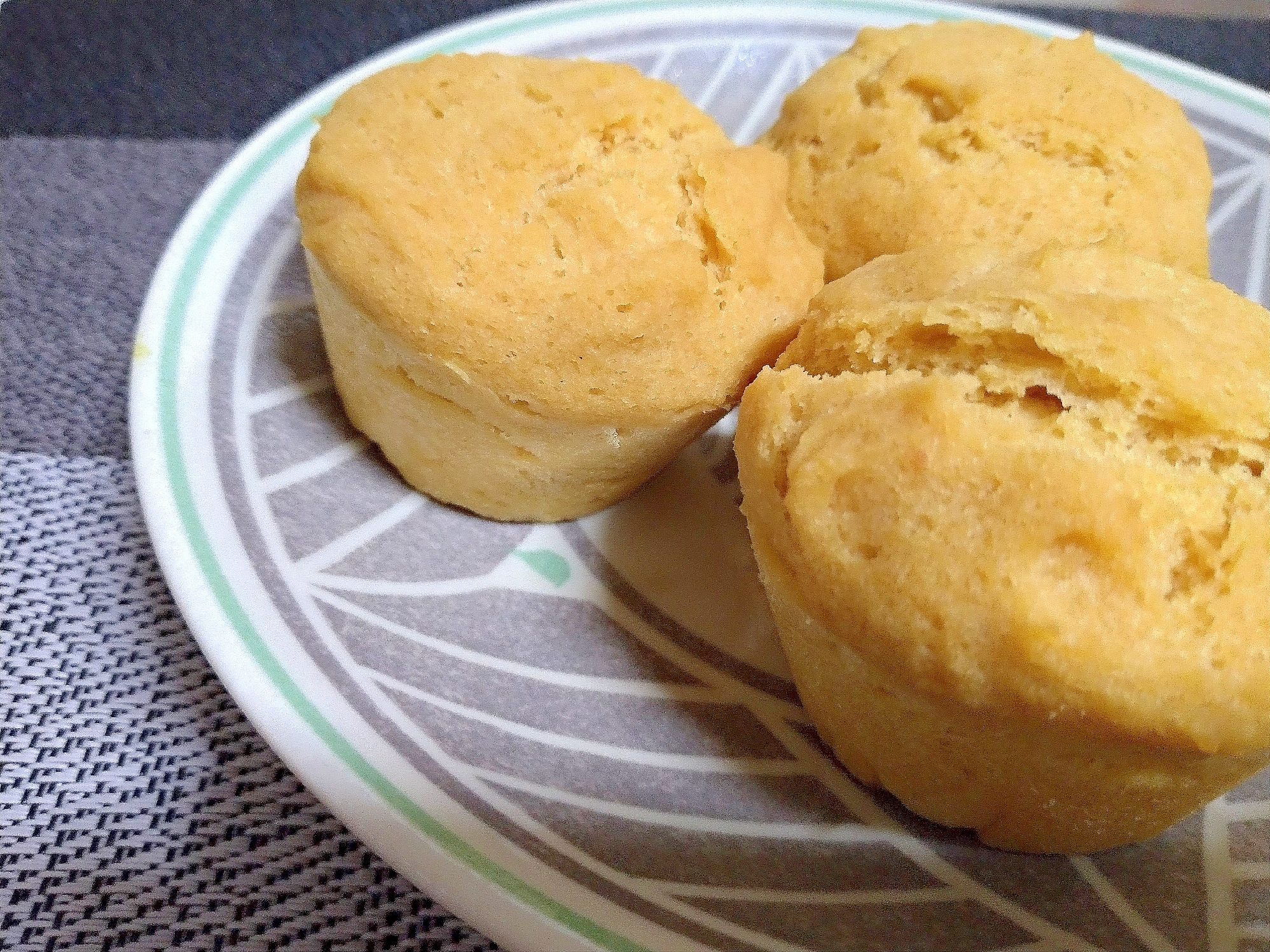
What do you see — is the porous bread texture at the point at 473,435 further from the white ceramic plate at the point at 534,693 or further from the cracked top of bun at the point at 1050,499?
the cracked top of bun at the point at 1050,499

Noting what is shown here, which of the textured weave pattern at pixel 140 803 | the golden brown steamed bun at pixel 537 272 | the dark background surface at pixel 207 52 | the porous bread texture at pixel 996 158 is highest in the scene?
the porous bread texture at pixel 996 158

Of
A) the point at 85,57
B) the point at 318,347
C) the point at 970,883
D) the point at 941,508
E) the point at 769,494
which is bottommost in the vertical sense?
the point at 85,57

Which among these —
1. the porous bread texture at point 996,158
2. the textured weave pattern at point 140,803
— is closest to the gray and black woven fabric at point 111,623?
the textured weave pattern at point 140,803

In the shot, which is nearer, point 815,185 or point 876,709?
point 876,709

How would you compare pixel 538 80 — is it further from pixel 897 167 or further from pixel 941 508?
pixel 941 508

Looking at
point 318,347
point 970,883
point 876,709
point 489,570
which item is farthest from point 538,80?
point 970,883

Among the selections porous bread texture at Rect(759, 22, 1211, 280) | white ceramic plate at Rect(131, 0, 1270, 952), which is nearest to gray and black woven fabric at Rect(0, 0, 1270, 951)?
white ceramic plate at Rect(131, 0, 1270, 952)

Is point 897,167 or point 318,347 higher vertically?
point 897,167
